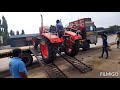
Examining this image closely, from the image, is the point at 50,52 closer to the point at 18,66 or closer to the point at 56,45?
the point at 56,45

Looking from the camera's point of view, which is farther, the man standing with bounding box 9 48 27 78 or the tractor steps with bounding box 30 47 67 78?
the tractor steps with bounding box 30 47 67 78

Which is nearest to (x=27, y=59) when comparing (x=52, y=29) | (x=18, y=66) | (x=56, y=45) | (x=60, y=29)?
(x=52, y=29)

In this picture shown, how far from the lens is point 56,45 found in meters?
7.80

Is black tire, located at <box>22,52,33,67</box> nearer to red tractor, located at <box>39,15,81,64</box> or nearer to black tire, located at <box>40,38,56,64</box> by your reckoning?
red tractor, located at <box>39,15,81,64</box>

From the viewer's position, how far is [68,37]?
8086 mm

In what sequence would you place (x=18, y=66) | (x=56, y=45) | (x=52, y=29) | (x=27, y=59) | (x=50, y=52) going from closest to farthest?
(x=18, y=66) → (x=50, y=52) → (x=56, y=45) → (x=52, y=29) → (x=27, y=59)

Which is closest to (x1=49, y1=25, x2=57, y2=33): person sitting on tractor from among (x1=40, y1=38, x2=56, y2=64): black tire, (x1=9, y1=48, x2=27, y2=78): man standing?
(x1=40, y1=38, x2=56, y2=64): black tire

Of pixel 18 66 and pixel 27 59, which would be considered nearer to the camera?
pixel 18 66

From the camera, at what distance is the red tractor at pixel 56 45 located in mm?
7504

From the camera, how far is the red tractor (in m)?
7.50

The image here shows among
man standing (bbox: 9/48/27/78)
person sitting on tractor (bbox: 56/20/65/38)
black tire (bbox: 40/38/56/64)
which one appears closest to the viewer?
man standing (bbox: 9/48/27/78)
